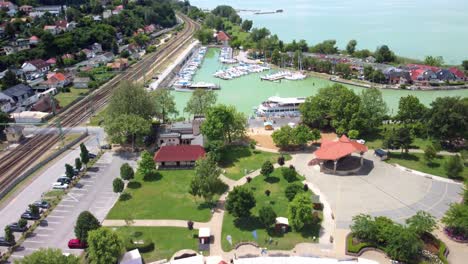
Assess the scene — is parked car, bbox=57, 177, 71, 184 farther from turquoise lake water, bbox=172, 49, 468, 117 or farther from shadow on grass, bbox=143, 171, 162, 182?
turquoise lake water, bbox=172, 49, 468, 117

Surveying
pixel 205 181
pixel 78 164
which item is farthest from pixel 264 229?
pixel 78 164

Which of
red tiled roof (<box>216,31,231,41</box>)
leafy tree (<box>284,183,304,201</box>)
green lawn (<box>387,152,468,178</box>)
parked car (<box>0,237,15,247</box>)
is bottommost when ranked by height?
parked car (<box>0,237,15,247</box>)

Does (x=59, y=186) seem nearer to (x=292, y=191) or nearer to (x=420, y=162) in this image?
(x=292, y=191)

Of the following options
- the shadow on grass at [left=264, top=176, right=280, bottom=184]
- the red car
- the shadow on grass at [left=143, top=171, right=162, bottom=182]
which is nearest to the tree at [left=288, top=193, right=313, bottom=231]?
the shadow on grass at [left=264, top=176, right=280, bottom=184]

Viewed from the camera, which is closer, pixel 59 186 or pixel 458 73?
pixel 59 186

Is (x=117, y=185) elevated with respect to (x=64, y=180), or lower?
elevated
